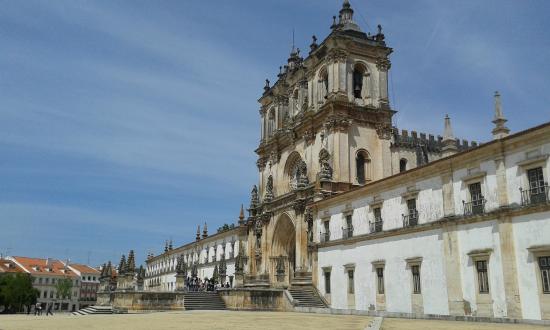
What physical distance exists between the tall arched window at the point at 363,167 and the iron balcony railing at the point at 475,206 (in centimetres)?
1721

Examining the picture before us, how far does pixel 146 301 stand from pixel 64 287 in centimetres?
7584

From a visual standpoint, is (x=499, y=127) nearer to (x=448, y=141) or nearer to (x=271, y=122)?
(x=448, y=141)

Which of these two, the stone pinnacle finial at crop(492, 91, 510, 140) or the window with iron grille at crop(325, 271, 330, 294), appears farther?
the window with iron grille at crop(325, 271, 330, 294)

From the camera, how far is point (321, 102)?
4212cm

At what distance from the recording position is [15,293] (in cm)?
7531

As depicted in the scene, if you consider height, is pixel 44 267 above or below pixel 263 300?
above

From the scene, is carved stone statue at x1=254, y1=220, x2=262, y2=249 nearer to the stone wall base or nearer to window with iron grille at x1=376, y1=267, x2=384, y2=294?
the stone wall base

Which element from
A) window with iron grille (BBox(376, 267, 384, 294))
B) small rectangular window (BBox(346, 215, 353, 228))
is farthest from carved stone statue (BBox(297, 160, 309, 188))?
window with iron grille (BBox(376, 267, 384, 294))

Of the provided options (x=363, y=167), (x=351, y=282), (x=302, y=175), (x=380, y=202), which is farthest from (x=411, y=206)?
(x=302, y=175)

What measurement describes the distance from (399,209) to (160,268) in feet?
221

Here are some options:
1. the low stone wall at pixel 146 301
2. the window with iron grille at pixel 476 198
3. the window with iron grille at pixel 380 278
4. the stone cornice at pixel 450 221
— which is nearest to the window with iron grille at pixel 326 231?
the stone cornice at pixel 450 221

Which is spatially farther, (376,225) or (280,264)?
(280,264)

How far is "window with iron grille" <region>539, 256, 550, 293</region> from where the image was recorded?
18844mm

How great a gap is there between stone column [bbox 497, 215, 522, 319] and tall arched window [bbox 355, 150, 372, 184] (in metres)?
19.4
